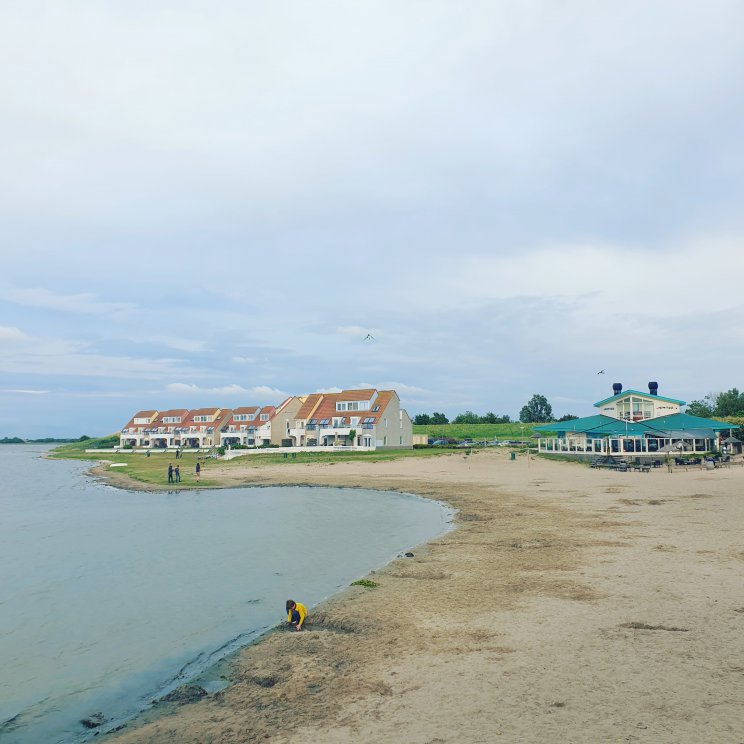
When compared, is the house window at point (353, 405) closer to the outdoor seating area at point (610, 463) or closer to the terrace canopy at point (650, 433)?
the terrace canopy at point (650, 433)

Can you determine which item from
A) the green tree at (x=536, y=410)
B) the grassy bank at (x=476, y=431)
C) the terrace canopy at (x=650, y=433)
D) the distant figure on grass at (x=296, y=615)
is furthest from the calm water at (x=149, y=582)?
the green tree at (x=536, y=410)

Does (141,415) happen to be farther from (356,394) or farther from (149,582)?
(149,582)

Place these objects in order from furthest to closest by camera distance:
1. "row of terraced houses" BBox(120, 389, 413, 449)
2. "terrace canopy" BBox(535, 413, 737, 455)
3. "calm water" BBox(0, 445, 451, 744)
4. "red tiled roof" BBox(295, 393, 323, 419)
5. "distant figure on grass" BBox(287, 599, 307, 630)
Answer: "red tiled roof" BBox(295, 393, 323, 419) → "row of terraced houses" BBox(120, 389, 413, 449) → "terrace canopy" BBox(535, 413, 737, 455) → "distant figure on grass" BBox(287, 599, 307, 630) → "calm water" BBox(0, 445, 451, 744)

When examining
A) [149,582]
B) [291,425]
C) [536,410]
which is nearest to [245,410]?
[291,425]

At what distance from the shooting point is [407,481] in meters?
46.0

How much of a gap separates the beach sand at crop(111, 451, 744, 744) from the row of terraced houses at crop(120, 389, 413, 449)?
62.5m

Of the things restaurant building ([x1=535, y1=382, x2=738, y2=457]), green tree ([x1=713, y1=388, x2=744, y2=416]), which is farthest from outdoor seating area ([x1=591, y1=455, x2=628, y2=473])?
green tree ([x1=713, y1=388, x2=744, y2=416])

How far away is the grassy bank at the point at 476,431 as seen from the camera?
10654cm

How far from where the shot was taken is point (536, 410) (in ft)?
450

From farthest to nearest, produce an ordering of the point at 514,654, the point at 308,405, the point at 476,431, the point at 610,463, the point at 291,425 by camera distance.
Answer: the point at 476,431 < the point at 291,425 < the point at 308,405 < the point at 610,463 < the point at 514,654

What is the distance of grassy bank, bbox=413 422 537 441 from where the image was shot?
350ft

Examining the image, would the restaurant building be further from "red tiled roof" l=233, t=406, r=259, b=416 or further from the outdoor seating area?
"red tiled roof" l=233, t=406, r=259, b=416

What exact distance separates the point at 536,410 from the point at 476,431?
31563 mm

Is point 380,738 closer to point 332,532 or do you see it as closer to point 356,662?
point 356,662
